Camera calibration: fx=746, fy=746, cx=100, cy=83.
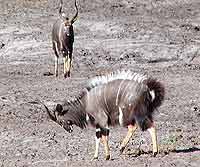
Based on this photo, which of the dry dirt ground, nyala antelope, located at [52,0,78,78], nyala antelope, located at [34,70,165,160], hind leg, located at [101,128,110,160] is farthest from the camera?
nyala antelope, located at [52,0,78,78]

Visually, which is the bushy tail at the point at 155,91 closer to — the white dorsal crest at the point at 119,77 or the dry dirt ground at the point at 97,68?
the white dorsal crest at the point at 119,77

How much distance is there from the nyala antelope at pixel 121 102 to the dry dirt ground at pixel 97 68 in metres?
0.43

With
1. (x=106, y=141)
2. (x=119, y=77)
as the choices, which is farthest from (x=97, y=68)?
(x=106, y=141)

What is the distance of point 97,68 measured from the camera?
2380 cm

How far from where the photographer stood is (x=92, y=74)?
22375mm

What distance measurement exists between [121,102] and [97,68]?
12.6 meters

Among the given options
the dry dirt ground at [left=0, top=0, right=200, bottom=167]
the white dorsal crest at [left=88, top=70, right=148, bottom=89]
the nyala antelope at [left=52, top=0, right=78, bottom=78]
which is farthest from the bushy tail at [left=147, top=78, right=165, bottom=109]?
the nyala antelope at [left=52, top=0, right=78, bottom=78]

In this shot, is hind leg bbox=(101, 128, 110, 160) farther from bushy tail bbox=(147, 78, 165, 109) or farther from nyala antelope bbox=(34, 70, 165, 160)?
bushy tail bbox=(147, 78, 165, 109)

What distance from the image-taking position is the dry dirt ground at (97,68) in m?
12.6

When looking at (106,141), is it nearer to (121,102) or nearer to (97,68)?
(121,102)

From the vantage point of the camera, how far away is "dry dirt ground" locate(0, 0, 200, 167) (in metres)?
12.6

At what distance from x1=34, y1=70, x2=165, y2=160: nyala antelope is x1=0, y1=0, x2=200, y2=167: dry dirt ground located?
426 mm

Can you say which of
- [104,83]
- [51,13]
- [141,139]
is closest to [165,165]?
[104,83]

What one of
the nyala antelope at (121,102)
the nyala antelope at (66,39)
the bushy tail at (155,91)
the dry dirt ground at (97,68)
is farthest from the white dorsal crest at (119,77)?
the nyala antelope at (66,39)
